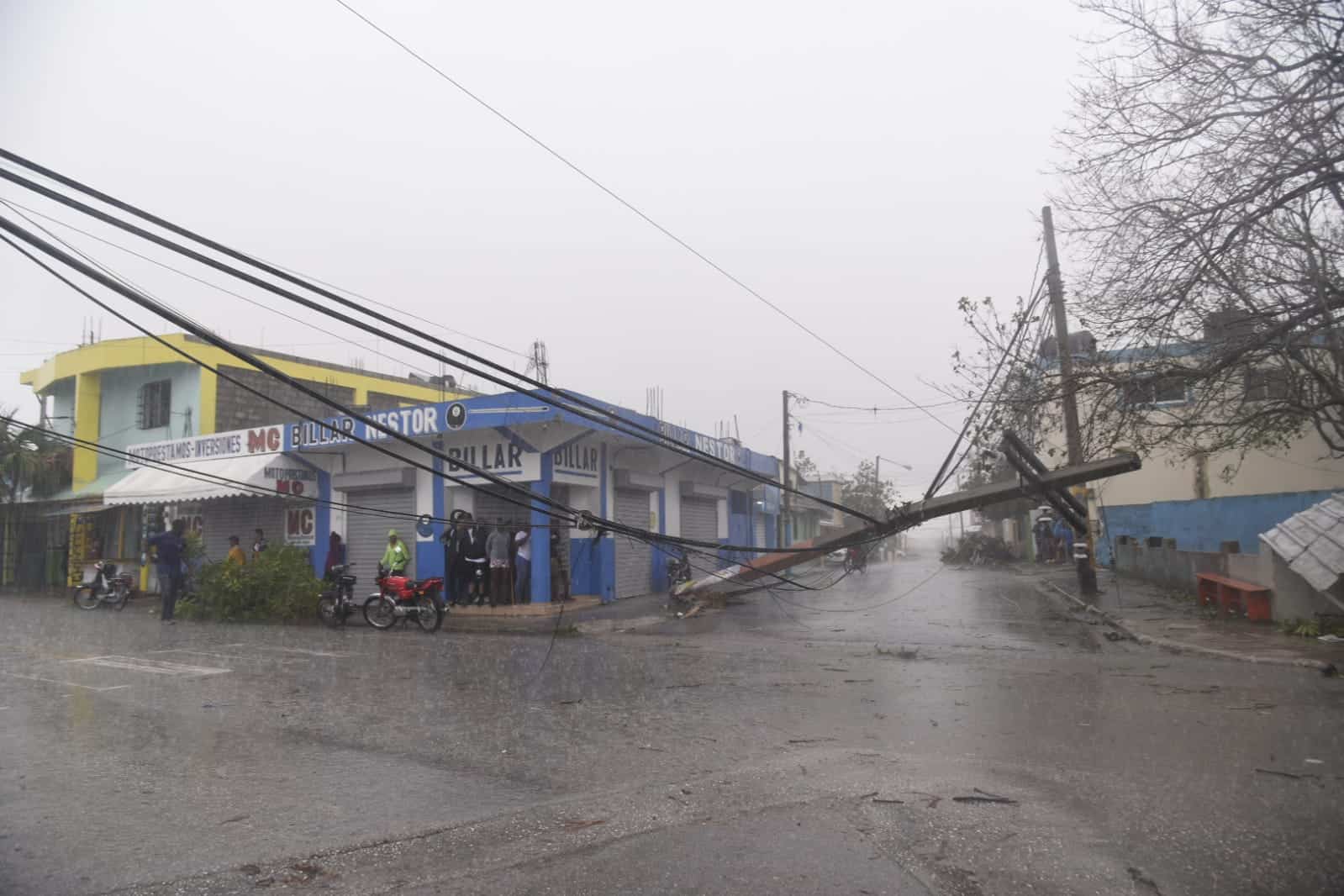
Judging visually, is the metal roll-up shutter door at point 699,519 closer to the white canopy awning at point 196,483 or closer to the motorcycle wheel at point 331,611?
the motorcycle wheel at point 331,611

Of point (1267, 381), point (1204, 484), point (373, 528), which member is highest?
point (1267, 381)

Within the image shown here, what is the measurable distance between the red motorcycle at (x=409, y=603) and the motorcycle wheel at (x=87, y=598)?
32.9 feet

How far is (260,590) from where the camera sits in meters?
17.0

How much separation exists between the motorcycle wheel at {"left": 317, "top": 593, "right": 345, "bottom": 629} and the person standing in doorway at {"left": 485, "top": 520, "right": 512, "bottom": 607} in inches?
121

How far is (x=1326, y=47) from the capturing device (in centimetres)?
784

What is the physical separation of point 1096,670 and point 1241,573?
6.19 meters

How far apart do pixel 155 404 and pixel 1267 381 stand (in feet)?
94.4

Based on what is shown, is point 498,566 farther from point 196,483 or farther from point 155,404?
point 155,404

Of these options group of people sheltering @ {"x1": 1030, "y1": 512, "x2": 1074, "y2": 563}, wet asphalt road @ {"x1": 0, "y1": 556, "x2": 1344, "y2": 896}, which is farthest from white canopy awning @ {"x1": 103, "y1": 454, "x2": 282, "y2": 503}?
group of people sheltering @ {"x1": 1030, "y1": 512, "x2": 1074, "y2": 563}

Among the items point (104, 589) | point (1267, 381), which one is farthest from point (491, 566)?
point (1267, 381)

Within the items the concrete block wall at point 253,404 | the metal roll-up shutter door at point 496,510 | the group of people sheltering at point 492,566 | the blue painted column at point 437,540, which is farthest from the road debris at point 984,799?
the concrete block wall at point 253,404

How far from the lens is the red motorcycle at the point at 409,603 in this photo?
48.4 feet

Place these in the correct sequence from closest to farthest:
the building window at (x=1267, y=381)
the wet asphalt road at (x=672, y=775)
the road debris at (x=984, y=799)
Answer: the wet asphalt road at (x=672, y=775), the road debris at (x=984, y=799), the building window at (x=1267, y=381)

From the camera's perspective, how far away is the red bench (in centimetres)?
Result: 1280
